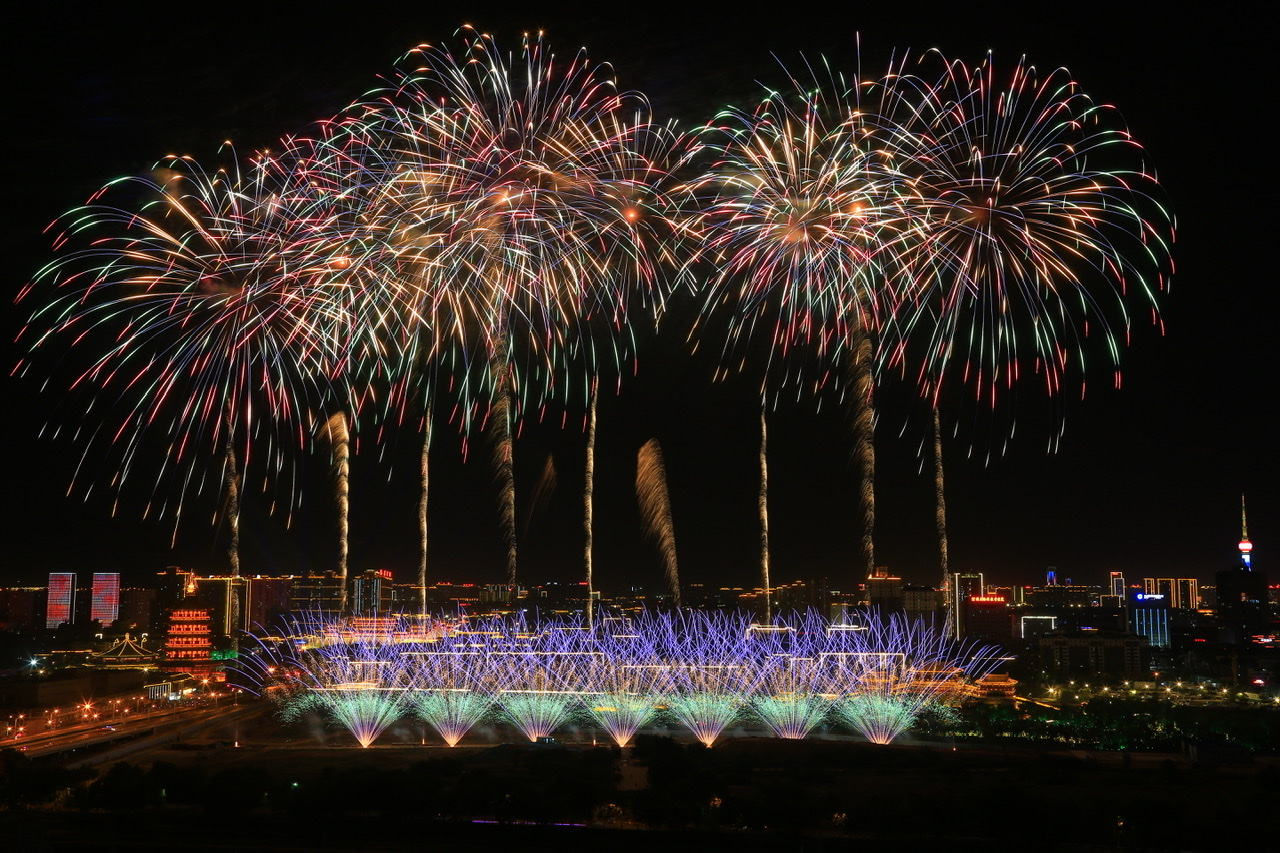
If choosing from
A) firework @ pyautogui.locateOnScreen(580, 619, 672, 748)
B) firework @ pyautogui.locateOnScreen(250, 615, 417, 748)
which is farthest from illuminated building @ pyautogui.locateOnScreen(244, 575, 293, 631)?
firework @ pyautogui.locateOnScreen(580, 619, 672, 748)

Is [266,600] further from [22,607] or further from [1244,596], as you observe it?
[1244,596]

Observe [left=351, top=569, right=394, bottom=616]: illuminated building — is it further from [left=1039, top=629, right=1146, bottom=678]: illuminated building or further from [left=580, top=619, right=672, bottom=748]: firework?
[left=1039, top=629, right=1146, bottom=678]: illuminated building

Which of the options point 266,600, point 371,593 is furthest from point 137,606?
point 371,593

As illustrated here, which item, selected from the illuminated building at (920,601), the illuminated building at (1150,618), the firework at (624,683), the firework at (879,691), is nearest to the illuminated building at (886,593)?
the illuminated building at (920,601)

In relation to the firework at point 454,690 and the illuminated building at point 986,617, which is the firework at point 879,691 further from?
the illuminated building at point 986,617

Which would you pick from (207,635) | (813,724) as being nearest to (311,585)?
(207,635)

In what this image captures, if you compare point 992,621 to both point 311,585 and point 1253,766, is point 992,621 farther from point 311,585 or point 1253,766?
point 1253,766
